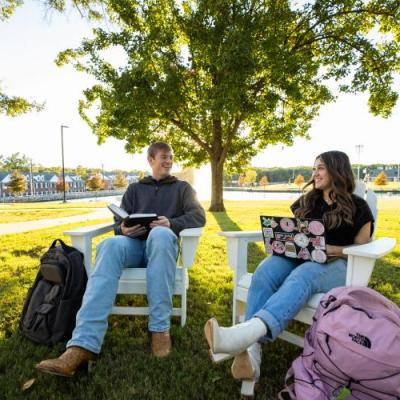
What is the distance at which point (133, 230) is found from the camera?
9.37 ft

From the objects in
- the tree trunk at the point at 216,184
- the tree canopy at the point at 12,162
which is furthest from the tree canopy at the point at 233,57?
the tree canopy at the point at 12,162

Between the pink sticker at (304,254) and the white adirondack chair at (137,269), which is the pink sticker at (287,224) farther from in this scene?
the white adirondack chair at (137,269)

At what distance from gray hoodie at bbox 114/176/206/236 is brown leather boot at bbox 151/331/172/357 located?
0.95 m

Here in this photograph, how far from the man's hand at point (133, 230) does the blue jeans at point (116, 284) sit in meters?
0.08

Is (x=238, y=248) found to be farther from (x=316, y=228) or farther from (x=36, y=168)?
(x=36, y=168)

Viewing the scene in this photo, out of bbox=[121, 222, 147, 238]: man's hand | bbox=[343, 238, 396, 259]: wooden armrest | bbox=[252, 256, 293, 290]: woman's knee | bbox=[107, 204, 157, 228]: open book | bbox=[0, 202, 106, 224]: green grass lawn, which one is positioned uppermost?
bbox=[107, 204, 157, 228]: open book

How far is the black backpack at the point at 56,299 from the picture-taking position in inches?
101

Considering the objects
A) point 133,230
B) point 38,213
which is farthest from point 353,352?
point 38,213

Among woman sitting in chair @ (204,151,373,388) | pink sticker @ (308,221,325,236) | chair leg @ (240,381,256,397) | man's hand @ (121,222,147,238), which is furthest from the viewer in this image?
man's hand @ (121,222,147,238)

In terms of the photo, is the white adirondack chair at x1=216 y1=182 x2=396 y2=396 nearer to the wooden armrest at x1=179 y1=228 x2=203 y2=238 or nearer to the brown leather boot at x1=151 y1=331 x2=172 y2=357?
the wooden armrest at x1=179 y1=228 x2=203 y2=238

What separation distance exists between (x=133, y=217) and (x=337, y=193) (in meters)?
1.53

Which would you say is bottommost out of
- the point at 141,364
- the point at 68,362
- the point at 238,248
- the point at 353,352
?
the point at 141,364

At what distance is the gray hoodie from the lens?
3.10 metres

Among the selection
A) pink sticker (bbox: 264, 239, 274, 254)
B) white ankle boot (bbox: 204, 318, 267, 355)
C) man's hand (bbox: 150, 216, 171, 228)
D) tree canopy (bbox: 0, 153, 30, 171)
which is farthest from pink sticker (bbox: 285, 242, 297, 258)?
tree canopy (bbox: 0, 153, 30, 171)
